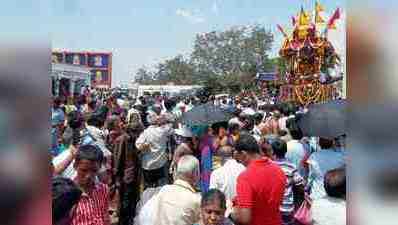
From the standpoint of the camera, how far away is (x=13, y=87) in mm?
1025

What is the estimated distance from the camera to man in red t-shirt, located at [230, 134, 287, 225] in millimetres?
2969

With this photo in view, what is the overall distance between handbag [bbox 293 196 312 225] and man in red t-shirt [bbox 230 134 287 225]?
0.65ft

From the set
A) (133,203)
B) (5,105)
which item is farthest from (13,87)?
(133,203)

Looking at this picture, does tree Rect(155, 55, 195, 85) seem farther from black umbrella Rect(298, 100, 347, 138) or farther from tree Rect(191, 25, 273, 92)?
black umbrella Rect(298, 100, 347, 138)

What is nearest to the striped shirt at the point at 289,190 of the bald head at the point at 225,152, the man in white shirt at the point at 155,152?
the bald head at the point at 225,152

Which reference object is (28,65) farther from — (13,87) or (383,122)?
(383,122)

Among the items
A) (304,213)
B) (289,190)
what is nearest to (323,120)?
(289,190)

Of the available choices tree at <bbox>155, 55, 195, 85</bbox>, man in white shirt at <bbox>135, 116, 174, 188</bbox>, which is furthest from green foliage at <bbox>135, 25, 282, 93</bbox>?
man in white shirt at <bbox>135, 116, 174, 188</bbox>

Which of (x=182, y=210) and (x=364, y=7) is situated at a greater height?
(x=364, y=7)

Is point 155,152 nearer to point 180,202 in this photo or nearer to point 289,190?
point 289,190

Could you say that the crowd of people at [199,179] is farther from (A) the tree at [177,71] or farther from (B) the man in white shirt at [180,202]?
(A) the tree at [177,71]

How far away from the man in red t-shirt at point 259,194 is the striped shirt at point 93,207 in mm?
725

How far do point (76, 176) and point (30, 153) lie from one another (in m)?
1.74

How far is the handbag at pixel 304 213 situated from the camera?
327 cm
